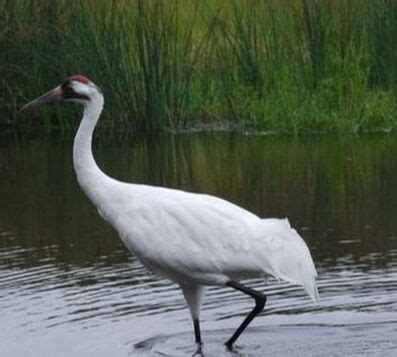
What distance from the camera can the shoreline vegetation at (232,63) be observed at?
60.0 ft

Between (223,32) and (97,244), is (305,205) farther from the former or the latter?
(223,32)

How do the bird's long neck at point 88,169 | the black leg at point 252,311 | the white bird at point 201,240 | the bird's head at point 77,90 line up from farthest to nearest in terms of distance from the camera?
the bird's head at point 77,90 < the bird's long neck at point 88,169 < the black leg at point 252,311 < the white bird at point 201,240

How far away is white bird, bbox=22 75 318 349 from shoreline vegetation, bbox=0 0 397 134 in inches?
363

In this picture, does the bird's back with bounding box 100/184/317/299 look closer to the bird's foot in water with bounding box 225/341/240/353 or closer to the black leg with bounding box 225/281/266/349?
the black leg with bounding box 225/281/266/349

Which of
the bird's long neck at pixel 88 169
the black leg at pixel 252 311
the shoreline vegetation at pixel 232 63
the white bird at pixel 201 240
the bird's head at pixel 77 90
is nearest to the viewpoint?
the white bird at pixel 201 240

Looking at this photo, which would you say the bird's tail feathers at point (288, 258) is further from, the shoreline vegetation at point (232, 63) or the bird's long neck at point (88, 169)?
the shoreline vegetation at point (232, 63)

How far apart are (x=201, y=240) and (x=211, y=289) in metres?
1.53

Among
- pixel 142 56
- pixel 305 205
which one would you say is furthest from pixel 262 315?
pixel 142 56

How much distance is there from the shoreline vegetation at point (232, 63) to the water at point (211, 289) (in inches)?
25.6

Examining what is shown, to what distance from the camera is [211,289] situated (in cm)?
1034

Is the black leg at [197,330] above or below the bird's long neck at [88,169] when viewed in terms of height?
below

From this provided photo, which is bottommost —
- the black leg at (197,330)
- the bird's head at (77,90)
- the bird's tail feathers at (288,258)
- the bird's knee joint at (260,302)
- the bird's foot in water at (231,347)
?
the bird's foot in water at (231,347)

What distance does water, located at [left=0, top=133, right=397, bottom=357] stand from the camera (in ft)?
29.8

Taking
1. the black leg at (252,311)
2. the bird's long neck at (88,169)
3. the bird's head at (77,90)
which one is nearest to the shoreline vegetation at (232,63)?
the bird's head at (77,90)
